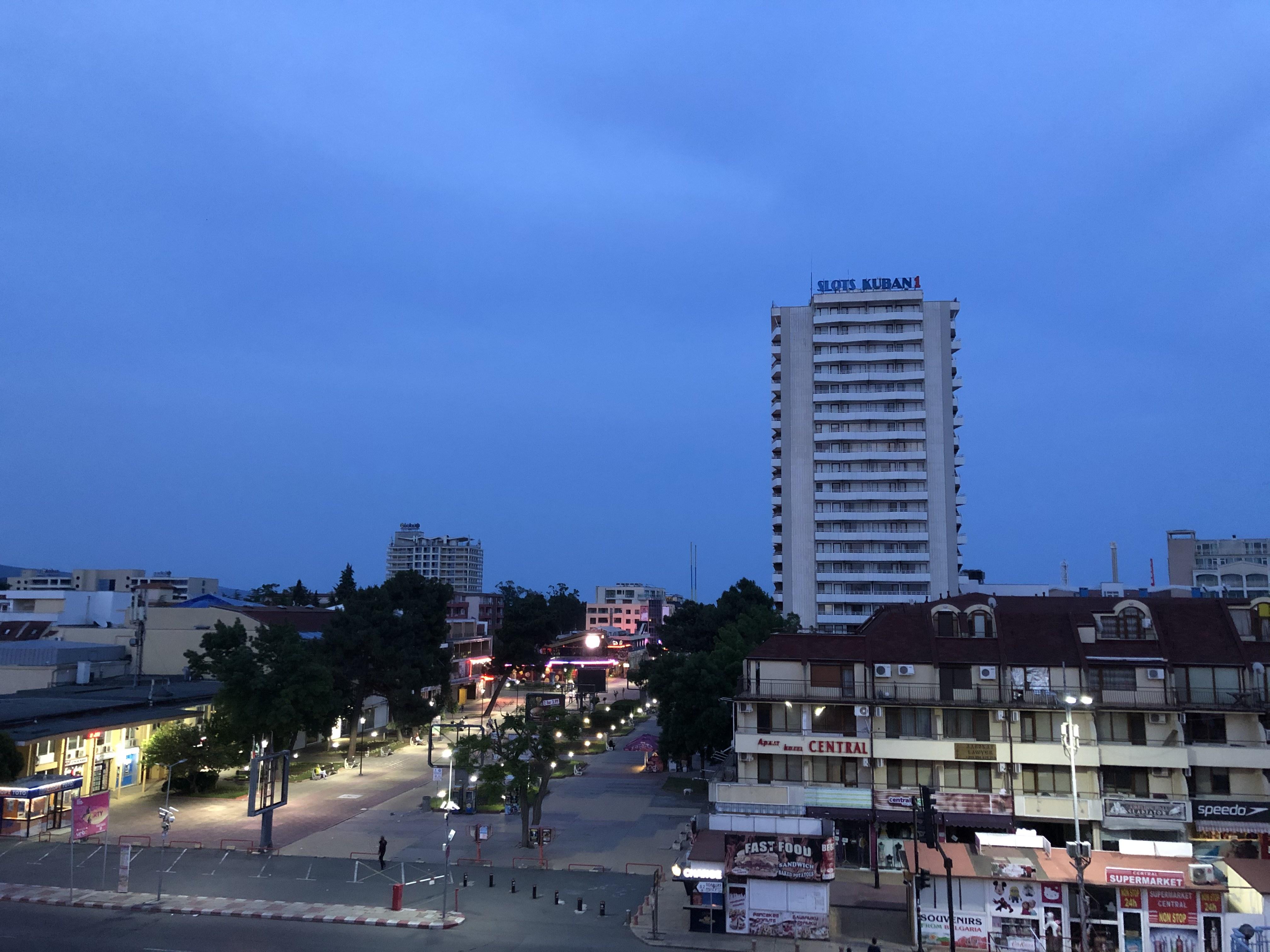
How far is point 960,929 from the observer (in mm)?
29359

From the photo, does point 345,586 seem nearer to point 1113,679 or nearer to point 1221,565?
point 1113,679

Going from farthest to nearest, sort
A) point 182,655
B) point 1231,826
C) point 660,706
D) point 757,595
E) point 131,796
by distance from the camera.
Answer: point 757,595 → point 182,655 → point 660,706 → point 131,796 → point 1231,826

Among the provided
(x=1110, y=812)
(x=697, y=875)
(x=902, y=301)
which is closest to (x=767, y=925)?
(x=697, y=875)

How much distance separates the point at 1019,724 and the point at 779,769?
1110 centimetres

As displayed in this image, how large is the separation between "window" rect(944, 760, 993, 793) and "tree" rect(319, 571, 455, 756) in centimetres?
4012

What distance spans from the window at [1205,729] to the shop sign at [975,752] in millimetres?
8101

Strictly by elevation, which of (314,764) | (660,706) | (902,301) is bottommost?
(314,764)

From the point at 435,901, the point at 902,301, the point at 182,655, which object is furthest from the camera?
the point at 902,301

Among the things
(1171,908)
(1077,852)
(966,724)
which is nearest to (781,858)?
(1077,852)

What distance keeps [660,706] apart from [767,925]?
31900 millimetres

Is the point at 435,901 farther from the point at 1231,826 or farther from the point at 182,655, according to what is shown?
the point at 182,655

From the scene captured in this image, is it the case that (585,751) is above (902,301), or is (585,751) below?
below

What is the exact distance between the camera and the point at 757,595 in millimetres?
85000

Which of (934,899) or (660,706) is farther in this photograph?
(660,706)
